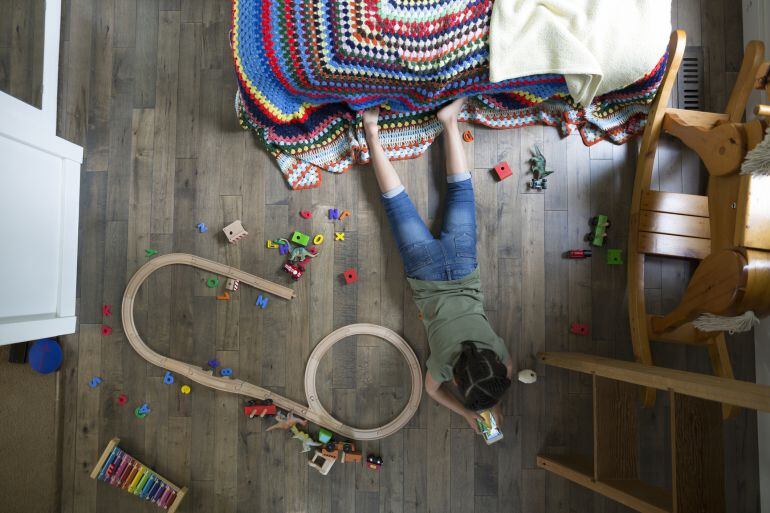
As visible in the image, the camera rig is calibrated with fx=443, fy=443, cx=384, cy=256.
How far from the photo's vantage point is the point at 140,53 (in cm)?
167

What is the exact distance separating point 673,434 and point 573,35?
3.67ft

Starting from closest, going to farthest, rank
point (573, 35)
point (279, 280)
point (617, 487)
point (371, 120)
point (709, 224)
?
point (617, 487) < point (573, 35) < point (709, 224) < point (371, 120) < point (279, 280)

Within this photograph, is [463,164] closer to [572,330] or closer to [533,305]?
[533,305]

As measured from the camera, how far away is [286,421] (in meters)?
1.59

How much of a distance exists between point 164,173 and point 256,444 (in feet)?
3.50

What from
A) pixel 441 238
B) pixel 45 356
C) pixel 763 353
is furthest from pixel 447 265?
pixel 45 356

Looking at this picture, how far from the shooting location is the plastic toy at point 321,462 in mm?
1583

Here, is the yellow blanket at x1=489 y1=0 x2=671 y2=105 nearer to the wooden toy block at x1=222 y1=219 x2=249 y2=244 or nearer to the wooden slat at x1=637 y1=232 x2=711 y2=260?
the wooden slat at x1=637 y1=232 x2=711 y2=260

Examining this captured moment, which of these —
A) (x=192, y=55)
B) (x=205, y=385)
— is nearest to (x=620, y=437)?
(x=205, y=385)

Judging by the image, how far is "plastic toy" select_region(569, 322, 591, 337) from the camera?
5.29ft

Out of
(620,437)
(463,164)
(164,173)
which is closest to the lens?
(620,437)

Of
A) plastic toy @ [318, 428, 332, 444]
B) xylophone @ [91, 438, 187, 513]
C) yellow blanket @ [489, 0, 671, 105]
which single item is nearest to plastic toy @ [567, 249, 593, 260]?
yellow blanket @ [489, 0, 671, 105]

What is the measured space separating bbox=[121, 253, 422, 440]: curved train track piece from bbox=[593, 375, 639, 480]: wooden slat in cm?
59

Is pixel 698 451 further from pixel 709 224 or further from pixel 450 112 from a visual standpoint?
pixel 450 112
